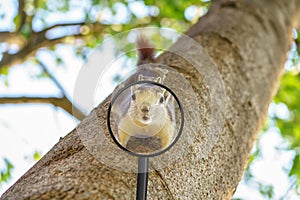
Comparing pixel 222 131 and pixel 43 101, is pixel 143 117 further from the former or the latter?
pixel 43 101

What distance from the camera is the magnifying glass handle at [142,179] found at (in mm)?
559

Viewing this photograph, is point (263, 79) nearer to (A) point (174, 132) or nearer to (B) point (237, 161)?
(B) point (237, 161)

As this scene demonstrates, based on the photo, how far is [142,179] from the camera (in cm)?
57

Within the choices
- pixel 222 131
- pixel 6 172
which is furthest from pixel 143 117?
pixel 6 172

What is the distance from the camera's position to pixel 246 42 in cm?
116

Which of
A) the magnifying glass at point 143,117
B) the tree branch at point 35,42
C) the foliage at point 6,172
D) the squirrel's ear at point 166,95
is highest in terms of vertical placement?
the tree branch at point 35,42

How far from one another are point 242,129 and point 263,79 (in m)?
0.27

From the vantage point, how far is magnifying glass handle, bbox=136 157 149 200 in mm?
559

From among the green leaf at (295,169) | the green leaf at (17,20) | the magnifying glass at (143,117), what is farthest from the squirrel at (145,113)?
the green leaf at (17,20)

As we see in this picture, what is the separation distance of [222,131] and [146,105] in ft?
0.86

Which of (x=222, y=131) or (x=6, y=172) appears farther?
(x=6, y=172)

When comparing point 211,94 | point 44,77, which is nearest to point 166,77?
point 211,94

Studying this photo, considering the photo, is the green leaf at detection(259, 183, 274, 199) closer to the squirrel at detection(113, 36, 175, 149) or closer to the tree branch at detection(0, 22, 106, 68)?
the tree branch at detection(0, 22, 106, 68)

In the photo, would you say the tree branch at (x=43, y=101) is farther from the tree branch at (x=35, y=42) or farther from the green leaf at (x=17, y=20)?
the green leaf at (x=17, y=20)
